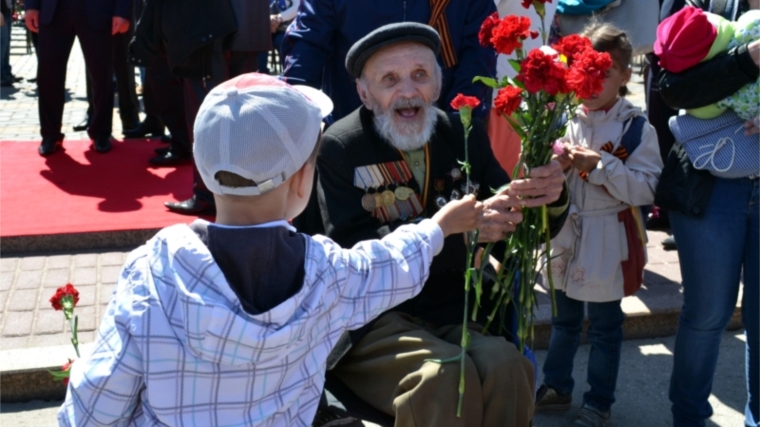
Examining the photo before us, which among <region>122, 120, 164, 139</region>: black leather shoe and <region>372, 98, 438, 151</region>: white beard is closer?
<region>372, 98, 438, 151</region>: white beard

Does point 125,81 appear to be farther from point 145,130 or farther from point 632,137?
point 632,137

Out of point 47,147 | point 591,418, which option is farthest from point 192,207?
point 591,418

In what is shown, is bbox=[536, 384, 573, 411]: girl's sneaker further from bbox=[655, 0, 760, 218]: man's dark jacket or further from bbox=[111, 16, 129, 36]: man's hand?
bbox=[111, 16, 129, 36]: man's hand

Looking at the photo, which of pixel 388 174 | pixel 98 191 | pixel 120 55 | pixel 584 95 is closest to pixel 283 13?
pixel 120 55

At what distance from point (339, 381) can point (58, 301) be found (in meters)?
0.99

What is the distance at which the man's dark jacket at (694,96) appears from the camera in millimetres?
3086

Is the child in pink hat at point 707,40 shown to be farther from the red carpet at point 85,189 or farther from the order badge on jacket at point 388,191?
the red carpet at point 85,189

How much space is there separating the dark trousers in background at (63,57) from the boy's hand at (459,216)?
5.32 m

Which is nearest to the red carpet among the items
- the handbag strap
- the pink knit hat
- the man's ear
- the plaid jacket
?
the man's ear

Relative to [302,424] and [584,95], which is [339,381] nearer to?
[302,424]

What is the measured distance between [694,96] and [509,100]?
3.42 ft

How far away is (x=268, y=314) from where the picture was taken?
1954mm

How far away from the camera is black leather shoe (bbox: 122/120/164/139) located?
8.16 m

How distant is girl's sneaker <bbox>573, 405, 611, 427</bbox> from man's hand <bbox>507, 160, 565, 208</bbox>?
1478 millimetres
